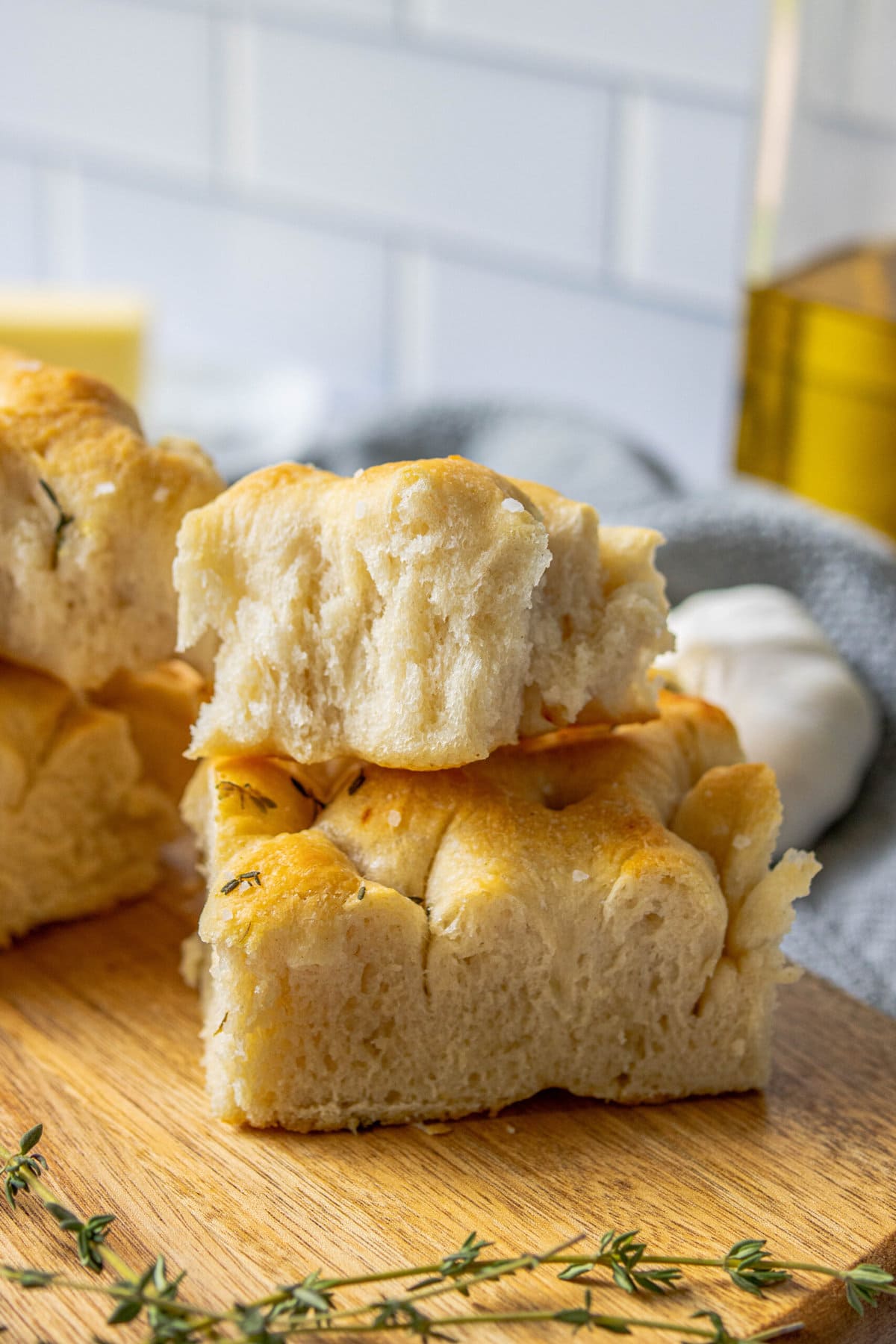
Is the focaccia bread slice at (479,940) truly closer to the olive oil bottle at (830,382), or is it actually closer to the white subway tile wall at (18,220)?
the olive oil bottle at (830,382)

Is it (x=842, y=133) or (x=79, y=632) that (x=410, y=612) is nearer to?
(x=79, y=632)

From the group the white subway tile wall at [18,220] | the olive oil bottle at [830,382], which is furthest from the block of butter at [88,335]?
the olive oil bottle at [830,382]

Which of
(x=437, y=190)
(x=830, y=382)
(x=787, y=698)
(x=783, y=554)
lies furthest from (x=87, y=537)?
(x=437, y=190)

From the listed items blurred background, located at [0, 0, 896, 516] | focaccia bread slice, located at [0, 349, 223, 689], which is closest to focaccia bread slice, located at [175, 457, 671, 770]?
focaccia bread slice, located at [0, 349, 223, 689]

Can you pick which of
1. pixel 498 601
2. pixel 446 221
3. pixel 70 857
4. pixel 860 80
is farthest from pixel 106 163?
pixel 498 601

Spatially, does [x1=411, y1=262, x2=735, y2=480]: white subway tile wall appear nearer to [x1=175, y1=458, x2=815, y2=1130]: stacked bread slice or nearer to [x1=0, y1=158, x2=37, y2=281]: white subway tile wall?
[x1=0, y1=158, x2=37, y2=281]: white subway tile wall

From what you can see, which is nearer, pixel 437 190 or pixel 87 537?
pixel 87 537
